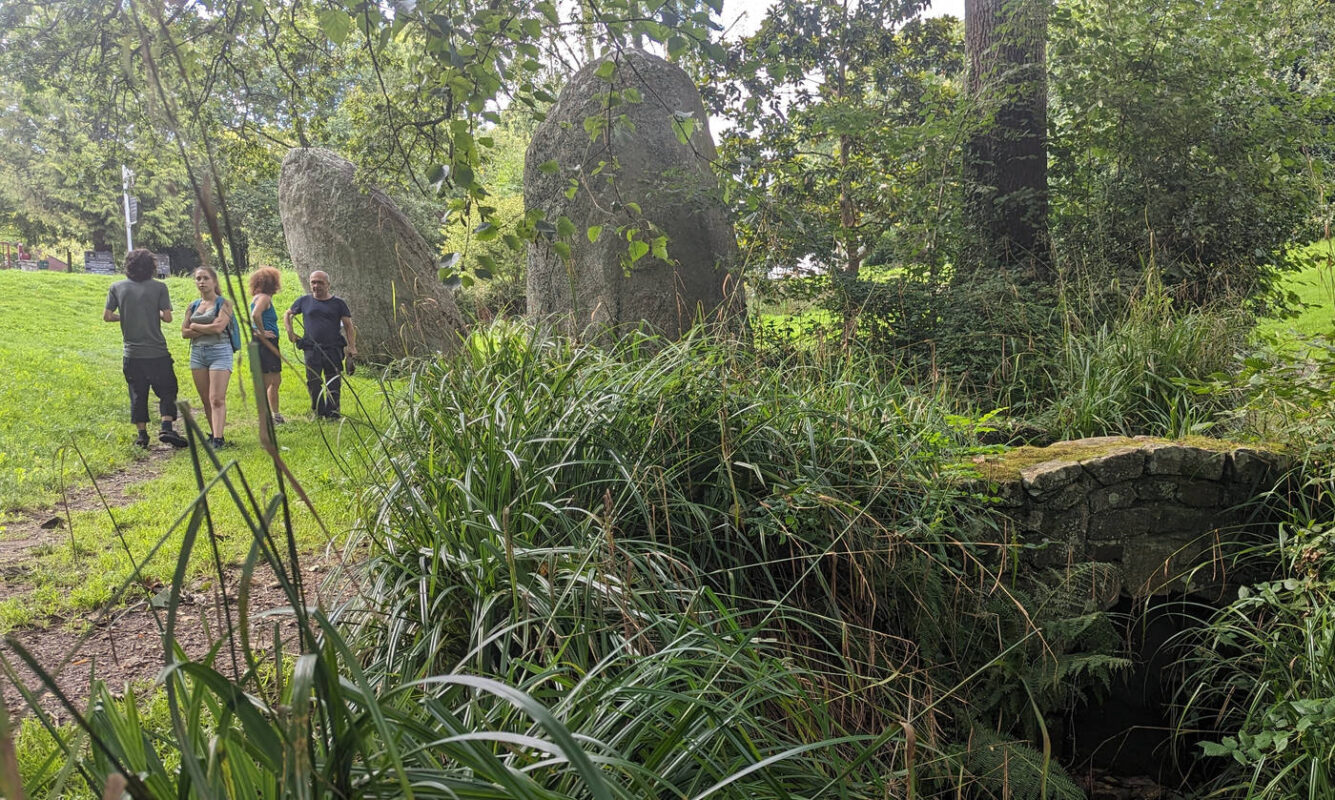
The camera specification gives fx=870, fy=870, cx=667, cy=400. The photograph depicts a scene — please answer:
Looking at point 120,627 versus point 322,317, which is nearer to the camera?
point 120,627

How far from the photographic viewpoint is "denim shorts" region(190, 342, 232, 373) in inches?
291

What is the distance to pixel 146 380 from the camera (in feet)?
24.9

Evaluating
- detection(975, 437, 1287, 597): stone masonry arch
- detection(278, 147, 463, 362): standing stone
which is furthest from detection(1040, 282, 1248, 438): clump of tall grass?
detection(278, 147, 463, 362): standing stone

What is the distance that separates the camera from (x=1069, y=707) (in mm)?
3859

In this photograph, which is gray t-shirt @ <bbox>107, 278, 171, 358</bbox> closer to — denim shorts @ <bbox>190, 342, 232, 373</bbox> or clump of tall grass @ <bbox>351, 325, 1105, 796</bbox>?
denim shorts @ <bbox>190, 342, 232, 373</bbox>

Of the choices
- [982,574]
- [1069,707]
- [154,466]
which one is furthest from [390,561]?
[154,466]

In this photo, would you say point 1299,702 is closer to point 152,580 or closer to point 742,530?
point 742,530

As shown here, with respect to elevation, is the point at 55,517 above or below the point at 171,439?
below

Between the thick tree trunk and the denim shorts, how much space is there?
6.41 meters

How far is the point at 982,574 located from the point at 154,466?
6597 millimetres

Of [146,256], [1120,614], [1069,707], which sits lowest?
[1069,707]

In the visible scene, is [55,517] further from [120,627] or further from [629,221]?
[629,221]

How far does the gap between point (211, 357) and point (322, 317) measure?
111 cm

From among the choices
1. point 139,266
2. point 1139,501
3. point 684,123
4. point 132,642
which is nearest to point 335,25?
point 684,123
